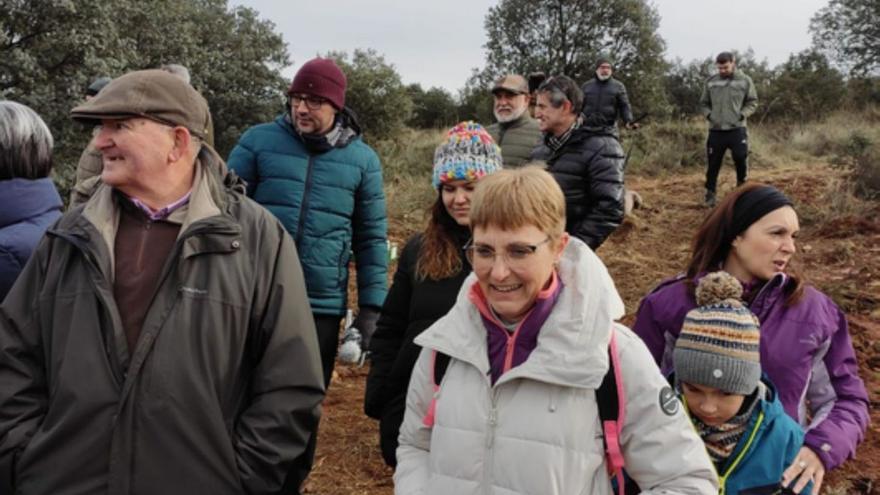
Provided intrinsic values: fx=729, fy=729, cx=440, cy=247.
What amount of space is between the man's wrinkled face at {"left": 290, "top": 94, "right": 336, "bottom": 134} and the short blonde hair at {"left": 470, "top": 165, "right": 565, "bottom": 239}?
1.65 meters

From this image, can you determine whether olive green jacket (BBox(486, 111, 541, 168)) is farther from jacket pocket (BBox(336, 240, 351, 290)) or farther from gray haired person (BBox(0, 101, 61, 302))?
gray haired person (BBox(0, 101, 61, 302))

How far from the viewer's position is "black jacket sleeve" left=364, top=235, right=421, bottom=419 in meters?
2.55

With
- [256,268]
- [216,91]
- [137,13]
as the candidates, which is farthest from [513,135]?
[216,91]

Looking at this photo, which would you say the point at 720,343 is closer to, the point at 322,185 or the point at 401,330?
the point at 401,330

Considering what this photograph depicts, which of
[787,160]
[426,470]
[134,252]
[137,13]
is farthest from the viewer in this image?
[137,13]

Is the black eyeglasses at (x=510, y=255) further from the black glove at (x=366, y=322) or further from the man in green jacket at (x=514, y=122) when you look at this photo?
the man in green jacket at (x=514, y=122)

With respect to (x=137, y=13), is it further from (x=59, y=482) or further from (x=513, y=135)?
(x=59, y=482)

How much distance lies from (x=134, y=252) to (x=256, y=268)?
34 cm

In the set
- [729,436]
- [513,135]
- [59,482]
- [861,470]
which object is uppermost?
[513,135]

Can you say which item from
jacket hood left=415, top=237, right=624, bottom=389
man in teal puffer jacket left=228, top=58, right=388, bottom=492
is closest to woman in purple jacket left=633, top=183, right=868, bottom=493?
jacket hood left=415, top=237, right=624, bottom=389

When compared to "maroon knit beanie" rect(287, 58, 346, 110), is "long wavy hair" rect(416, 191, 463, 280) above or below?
below

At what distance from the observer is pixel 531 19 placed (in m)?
21.6

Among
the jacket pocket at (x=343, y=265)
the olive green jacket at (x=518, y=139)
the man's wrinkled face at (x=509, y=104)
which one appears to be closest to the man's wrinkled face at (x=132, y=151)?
the jacket pocket at (x=343, y=265)

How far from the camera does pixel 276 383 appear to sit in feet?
7.04
